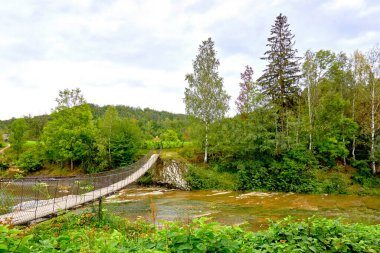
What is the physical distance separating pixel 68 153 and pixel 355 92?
24283mm

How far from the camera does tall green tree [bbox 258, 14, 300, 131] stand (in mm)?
19656

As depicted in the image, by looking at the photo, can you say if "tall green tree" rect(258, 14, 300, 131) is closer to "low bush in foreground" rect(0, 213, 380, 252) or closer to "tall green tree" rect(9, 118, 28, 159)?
"low bush in foreground" rect(0, 213, 380, 252)

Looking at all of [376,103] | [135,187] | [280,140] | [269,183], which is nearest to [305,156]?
[280,140]

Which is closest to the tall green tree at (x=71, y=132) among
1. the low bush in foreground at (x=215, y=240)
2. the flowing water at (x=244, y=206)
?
the flowing water at (x=244, y=206)

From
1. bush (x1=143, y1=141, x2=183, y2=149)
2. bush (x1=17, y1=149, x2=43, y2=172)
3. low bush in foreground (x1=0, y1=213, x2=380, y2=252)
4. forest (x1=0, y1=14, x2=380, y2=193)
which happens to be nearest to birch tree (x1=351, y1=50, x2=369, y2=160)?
forest (x1=0, y1=14, x2=380, y2=193)

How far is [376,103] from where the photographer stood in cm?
1834

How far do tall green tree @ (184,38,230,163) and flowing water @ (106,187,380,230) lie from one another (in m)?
→ 5.86

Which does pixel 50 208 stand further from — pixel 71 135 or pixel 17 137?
pixel 17 137

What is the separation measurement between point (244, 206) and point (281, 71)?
12.0 meters

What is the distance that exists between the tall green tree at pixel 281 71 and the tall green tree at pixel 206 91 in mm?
3550

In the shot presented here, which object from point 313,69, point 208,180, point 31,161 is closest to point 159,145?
point 208,180

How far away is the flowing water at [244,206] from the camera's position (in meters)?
10.3

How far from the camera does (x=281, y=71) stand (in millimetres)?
19859

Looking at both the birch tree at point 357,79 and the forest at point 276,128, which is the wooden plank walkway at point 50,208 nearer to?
the forest at point 276,128
